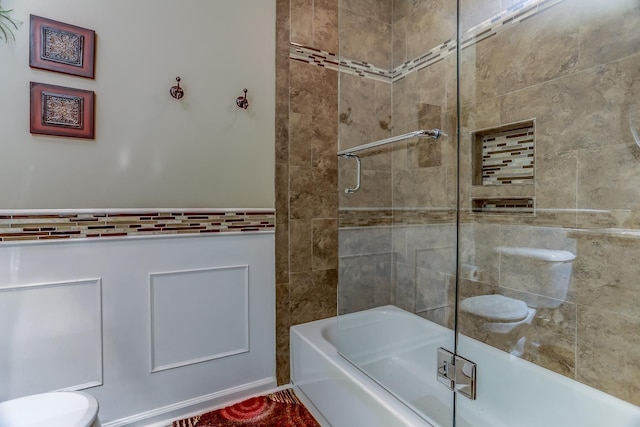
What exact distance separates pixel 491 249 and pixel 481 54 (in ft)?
3.38

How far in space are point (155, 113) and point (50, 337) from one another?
1.13m

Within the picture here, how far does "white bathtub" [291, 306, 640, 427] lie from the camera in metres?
1.21

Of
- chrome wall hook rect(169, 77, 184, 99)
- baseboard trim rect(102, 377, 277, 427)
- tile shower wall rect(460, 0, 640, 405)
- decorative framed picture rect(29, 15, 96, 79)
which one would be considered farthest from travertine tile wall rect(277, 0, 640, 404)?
decorative framed picture rect(29, 15, 96, 79)

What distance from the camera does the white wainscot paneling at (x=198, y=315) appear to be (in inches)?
62.6

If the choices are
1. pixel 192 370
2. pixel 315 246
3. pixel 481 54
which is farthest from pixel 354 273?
pixel 481 54

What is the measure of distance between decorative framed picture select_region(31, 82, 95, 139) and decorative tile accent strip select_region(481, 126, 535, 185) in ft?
6.48

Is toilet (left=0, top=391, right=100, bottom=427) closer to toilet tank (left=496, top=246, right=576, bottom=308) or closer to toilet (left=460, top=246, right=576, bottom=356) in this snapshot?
toilet (left=460, top=246, right=576, bottom=356)

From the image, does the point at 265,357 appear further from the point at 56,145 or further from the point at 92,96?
the point at 92,96

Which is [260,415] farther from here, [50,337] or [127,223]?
[127,223]

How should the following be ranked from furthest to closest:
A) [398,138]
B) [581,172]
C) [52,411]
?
1. [398,138]
2. [581,172]
3. [52,411]

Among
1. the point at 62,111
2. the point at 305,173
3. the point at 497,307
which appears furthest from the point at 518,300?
the point at 62,111

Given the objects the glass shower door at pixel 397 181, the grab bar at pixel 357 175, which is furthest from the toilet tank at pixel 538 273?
the grab bar at pixel 357 175

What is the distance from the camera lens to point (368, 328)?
1938 mm

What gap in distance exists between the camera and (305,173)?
198 cm
